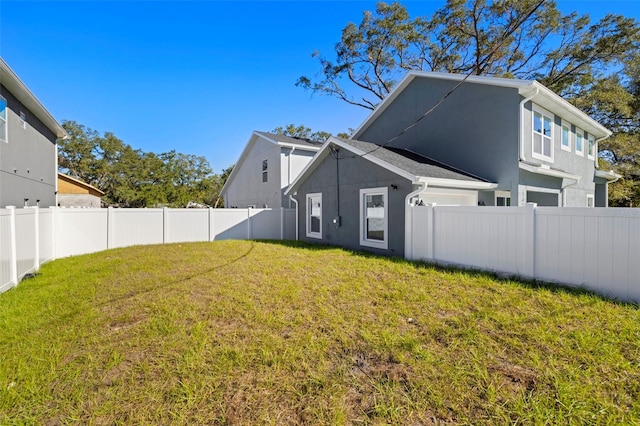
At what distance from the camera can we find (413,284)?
5793 mm

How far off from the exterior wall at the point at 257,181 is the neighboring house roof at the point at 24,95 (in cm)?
956

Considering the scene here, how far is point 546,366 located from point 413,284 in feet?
9.40

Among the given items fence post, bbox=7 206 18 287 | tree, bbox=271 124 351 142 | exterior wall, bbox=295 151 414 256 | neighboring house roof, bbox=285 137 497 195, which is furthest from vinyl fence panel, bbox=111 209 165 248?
tree, bbox=271 124 351 142

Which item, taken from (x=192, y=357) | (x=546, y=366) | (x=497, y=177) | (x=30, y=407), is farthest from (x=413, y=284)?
(x=497, y=177)

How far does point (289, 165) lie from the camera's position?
16.3 m

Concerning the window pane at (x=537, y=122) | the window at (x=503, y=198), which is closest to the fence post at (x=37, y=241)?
the window at (x=503, y=198)

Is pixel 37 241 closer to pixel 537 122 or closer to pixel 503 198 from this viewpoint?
pixel 503 198

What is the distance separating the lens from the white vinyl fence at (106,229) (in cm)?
603

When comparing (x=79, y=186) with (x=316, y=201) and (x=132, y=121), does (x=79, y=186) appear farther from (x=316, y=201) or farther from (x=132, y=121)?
(x=316, y=201)

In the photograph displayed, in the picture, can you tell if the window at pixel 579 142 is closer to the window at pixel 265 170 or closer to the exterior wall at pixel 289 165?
the exterior wall at pixel 289 165

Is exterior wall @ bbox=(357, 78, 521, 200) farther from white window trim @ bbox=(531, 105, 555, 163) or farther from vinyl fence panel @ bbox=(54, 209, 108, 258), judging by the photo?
vinyl fence panel @ bbox=(54, 209, 108, 258)

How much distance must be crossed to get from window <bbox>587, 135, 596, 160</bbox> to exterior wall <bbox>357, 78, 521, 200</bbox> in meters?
8.63

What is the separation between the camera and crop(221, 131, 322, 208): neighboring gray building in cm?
1617

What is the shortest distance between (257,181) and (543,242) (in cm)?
1550
